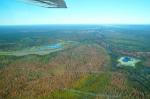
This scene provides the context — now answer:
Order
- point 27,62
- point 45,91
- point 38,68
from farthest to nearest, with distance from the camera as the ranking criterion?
point 27,62
point 38,68
point 45,91

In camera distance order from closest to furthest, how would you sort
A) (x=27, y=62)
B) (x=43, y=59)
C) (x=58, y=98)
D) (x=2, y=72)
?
(x=58, y=98)
(x=2, y=72)
(x=27, y=62)
(x=43, y=59)

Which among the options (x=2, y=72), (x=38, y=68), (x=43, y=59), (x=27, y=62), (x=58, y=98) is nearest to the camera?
(x=58, y=98)

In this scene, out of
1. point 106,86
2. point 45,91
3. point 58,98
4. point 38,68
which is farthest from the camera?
point 38,68

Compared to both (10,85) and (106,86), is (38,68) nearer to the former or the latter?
(10,85)

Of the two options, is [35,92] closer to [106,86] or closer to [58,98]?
[58,98]

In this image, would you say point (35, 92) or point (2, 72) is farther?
point (2, 72)

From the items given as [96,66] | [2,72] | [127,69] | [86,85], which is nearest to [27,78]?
[2,72]

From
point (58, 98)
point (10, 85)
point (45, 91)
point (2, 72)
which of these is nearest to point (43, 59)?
point (2, 72)

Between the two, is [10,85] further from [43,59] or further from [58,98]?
[43,59]

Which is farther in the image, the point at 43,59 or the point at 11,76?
the point at 43,59
